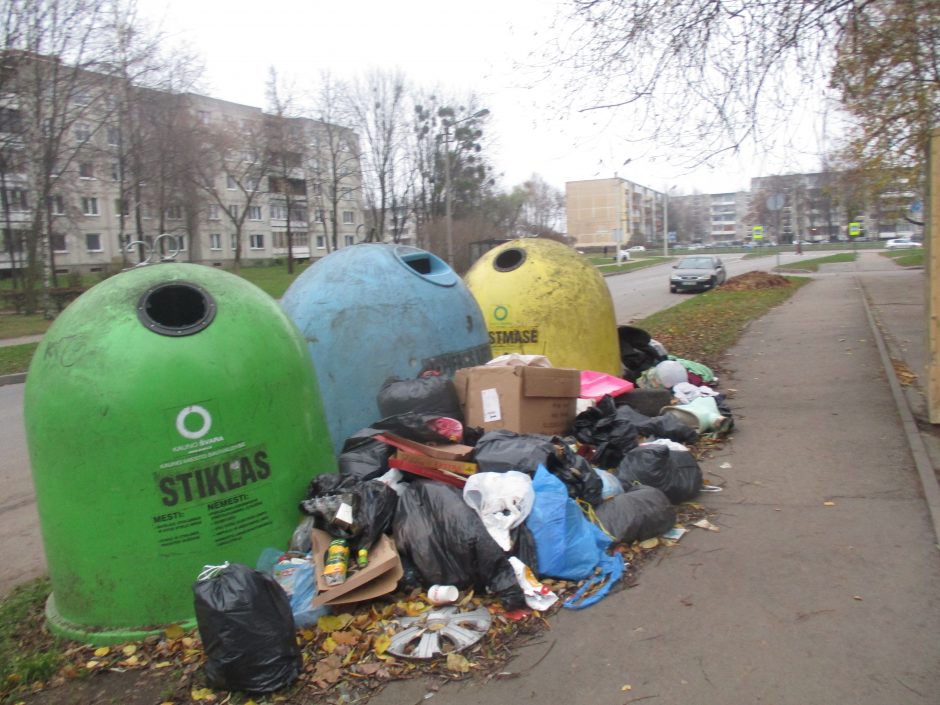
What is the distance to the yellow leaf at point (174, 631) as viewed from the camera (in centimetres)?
328

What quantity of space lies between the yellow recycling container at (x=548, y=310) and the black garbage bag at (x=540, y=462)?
9.09ft

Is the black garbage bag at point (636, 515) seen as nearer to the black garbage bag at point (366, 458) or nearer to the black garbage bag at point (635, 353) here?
the black garbage bag at point (366, 458)

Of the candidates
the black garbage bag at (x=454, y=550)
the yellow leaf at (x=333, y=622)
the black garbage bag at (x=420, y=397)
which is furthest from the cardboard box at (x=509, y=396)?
the yellow leaf at (x=333, y=622)

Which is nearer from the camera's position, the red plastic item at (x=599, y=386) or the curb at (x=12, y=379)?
the red plastic item at (x=599, y=386)

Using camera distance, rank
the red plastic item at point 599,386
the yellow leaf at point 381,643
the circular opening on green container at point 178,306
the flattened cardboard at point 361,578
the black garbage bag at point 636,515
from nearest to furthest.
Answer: the yellow leaf at point 381,643, the flattened cardboard at point 361,578, the circular opening on green container at point 178,306, the black garbage bag at point 636,515, the red plastic item at point 599,386

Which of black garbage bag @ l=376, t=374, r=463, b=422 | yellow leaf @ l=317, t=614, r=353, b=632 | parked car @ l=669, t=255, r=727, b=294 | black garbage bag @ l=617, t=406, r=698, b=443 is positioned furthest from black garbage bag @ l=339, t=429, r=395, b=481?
parked car @ l=669, t=255, r=727, b=294

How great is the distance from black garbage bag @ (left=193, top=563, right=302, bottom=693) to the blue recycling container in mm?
2363

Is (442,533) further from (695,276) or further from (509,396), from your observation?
(695,276)

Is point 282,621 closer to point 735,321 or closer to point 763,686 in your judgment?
point 763,686

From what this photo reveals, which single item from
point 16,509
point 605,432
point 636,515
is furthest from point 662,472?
point 16,509

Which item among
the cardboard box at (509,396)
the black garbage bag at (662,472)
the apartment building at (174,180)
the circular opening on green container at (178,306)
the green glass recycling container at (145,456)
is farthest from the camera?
the apartment building at (174,180)

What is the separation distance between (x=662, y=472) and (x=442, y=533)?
1.68 m

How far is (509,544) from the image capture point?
368 cm

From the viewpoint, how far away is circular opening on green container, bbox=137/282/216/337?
3.48 meters
